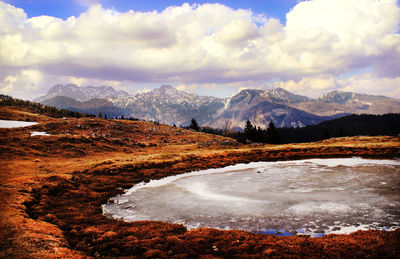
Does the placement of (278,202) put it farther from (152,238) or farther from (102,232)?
(102,232)

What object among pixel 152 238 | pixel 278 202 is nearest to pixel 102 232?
pixel 152 238

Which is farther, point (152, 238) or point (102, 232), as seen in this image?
point (102, 232)

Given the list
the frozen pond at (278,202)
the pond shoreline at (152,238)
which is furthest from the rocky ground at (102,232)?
the frozen pond at (278,202)

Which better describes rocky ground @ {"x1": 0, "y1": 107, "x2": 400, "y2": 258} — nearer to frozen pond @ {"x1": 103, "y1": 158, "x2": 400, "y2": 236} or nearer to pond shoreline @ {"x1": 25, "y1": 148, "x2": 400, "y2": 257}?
pond shoreline @ {"x1": 25, "y1": 148, "x2": 400, "y2": 257}

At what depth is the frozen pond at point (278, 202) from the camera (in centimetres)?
1614

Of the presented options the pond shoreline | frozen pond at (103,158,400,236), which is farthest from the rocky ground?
frozen pond at (103,158,400,236)

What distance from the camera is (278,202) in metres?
21.0

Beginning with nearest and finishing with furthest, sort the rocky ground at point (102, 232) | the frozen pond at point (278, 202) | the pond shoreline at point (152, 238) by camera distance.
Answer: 1. the rocky ground at point (102, 232)
2. the pond shoreline at point (152, 238)
3. the frozen pond at point (278, 202)

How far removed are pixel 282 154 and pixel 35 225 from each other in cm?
4964

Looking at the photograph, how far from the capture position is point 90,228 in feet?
53.8

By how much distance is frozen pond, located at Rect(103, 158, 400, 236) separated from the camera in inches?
635

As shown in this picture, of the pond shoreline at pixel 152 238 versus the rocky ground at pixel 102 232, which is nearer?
the rocky ground at pixel 102 232

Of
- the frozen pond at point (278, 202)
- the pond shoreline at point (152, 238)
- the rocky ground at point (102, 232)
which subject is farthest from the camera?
the frozen pond at point (278, 202)

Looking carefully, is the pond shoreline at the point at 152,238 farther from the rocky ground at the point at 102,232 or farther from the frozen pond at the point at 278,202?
the frozen pond at the point at 278,202
